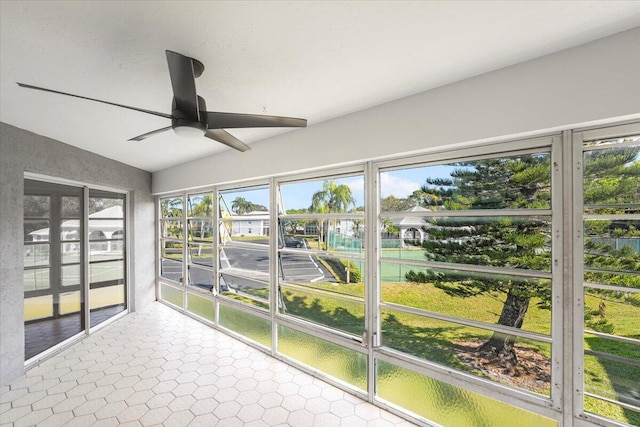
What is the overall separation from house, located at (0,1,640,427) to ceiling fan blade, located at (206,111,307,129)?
301 millimetres

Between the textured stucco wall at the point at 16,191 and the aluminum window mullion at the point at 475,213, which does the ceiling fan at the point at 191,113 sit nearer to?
the aluminum window mullion at the point at 475,213

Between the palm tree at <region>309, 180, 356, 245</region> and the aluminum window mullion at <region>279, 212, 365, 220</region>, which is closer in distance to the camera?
the aluminum window mullion at <region>279, 212, 365, 220</region>

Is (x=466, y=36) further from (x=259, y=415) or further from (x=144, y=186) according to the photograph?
(x=144, y=186)

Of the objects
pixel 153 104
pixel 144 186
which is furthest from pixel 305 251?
pixel 144 186

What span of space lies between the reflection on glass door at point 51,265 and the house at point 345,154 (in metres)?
0.03

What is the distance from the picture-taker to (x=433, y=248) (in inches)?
87.5

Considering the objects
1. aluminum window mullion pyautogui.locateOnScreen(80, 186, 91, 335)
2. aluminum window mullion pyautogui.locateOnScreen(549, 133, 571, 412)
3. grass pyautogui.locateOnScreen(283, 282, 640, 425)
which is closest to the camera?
grass pyautogui.locateOnScreen(283, 282, 640, 425)

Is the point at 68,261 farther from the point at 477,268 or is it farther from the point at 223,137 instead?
the point at 477,268

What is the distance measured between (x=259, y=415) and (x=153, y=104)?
2688 mm

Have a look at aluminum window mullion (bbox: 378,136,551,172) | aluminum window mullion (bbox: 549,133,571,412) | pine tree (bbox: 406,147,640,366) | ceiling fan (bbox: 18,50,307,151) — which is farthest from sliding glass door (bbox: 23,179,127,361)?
aluminum window mullion (bbox: 549,133,571,412)

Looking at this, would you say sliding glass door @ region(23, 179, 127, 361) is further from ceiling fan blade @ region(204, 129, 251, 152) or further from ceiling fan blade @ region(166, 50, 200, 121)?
ceiling fan blade @ region(166, 50, 200, 121)

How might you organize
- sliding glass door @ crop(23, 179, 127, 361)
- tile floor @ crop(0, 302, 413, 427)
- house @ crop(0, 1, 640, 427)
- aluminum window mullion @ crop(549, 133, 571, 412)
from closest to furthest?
house @ crop(0, 1, 640, 427)
aluminum window mullion @ crop(549, 133, 571, 412)
tile floor @ crop(0, 302, 413, 427)
sliding glass door @ crop(23, 179, 127, 361)

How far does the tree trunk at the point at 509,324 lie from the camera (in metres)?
1.87

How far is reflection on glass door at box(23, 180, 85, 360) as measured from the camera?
3170 millimetres
